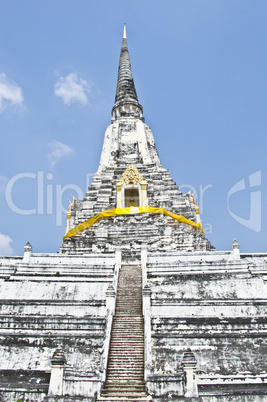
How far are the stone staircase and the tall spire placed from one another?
973 inches

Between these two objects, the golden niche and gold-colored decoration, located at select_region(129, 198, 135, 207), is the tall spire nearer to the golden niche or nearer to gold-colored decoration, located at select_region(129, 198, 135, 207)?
the golden niche

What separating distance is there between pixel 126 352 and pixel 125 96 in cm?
2997

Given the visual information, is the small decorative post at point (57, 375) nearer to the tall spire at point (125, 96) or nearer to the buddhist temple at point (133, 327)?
the buddhist temple at point (133, 327)

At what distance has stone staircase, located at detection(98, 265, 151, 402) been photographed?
931cm

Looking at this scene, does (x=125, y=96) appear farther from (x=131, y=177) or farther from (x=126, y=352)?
(x=126, y=352)

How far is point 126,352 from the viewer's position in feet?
34.9

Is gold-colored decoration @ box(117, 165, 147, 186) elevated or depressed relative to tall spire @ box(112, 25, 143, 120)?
depressed

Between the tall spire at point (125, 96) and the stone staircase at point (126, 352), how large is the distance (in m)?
24.7

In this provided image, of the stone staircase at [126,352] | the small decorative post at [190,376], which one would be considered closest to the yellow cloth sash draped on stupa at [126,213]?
the stone staircase at [126,352]

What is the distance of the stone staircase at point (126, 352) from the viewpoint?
9312mm

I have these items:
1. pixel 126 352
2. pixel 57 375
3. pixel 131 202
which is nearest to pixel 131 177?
pixel 131 202

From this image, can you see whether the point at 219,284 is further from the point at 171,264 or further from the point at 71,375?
the point at 71,375

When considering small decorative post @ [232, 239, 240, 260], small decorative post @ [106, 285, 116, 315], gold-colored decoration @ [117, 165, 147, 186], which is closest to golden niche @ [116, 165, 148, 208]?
gold-colored decoration @ [117, 165, 147, 186]

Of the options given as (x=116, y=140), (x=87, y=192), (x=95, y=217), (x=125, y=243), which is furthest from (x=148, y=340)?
(x=116, y=140)
